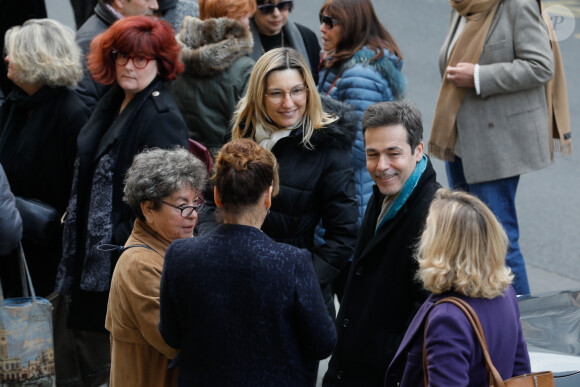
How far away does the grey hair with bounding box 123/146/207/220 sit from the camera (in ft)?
10.4

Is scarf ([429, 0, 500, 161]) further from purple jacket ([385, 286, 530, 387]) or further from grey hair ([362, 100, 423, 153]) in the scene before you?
purple jacket ([385, 286, 530, 387])

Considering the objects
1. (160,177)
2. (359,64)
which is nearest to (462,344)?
(160,177)

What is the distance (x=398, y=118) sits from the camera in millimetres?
3158

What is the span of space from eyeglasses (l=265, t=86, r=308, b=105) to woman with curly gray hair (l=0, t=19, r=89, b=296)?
1.34 meters

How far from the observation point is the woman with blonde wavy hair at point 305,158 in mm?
3641

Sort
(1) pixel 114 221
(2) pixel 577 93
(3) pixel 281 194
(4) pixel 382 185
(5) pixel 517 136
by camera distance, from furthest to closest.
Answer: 1. (2) pixel 577 93
2. (5) pixel 517 136
3. (1) pixel 114 221
4. (3) pixel 281 194
5. (4) pixel 382 185

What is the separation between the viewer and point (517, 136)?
4.91m

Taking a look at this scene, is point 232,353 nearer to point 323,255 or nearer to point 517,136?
point 323,255

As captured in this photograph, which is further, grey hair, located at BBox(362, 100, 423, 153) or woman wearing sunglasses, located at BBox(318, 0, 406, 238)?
woman wearing sunglasses, located at BBox(318, 0, 406, 238)

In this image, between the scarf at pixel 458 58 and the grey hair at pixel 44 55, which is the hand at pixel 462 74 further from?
the grey hair at pixel 44 55

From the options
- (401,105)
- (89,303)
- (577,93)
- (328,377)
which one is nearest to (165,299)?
(328,377)

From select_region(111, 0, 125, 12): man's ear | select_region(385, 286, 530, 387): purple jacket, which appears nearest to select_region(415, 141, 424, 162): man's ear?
select_region(385, 286, 530, 387): purple jacket

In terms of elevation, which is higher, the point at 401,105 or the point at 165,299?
the point at 401,105

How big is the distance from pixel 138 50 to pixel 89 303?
1347mm
